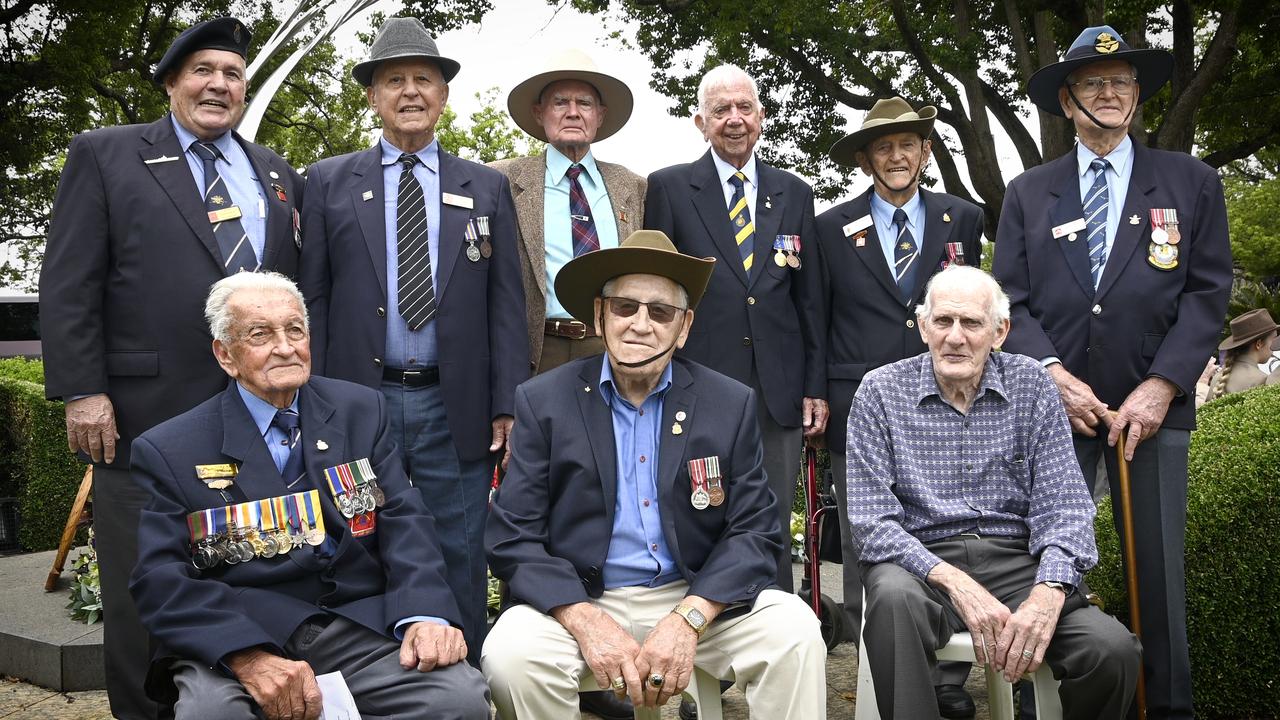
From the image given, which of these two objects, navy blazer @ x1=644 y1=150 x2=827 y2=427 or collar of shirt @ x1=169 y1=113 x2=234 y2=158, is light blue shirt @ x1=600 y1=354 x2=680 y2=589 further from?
collar of shirt @ x1=169 y1=113 x2=234 y2=158

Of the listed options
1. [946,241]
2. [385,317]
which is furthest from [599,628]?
[946,241]

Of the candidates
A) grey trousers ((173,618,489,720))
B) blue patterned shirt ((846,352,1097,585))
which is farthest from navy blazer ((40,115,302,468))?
blue patterned shirt ((846,352,1097,585))

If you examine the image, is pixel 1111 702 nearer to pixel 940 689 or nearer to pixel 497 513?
pixel 940 689

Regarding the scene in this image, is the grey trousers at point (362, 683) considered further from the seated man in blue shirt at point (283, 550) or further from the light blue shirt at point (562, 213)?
the light blue shirt at point (562, 213)

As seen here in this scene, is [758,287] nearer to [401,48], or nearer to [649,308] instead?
[649,308]

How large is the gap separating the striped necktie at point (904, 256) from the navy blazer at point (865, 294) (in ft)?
0.09

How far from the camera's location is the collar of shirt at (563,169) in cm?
450

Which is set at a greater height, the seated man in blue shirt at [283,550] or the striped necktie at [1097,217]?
the striped necktie at [1097,217]

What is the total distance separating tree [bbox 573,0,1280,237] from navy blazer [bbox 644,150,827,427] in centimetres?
815

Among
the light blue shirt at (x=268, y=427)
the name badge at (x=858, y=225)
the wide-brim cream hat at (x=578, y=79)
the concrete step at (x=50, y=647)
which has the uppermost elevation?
the wide-brim cream hat at (x=578, y=79)

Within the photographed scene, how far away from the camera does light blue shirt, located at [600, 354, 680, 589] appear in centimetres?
342

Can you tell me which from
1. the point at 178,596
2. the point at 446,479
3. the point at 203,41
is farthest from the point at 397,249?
the point at 178,596

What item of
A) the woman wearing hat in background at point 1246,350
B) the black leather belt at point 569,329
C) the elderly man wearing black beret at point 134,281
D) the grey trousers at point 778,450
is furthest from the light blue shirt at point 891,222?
the woman wearing hat in background at point 1246,350

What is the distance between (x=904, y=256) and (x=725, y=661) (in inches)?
82.8
